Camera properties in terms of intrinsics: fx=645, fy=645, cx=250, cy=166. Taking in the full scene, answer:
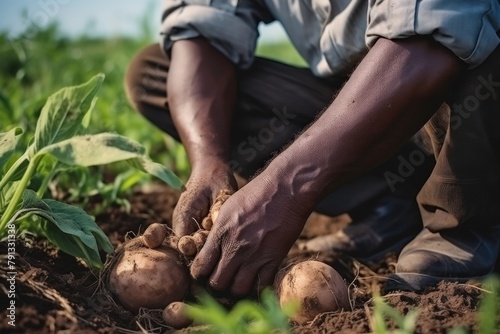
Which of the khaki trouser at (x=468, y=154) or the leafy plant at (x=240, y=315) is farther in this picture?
the khaki trouser at (x=468, y=154)

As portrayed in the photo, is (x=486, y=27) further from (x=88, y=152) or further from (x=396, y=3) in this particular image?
(x=88, y=152)

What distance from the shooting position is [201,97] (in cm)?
222

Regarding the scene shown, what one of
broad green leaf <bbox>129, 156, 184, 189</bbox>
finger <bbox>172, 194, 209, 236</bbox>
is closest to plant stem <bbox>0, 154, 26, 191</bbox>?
broad green leaf <bbox>129, 156, 184, 189</bbox>

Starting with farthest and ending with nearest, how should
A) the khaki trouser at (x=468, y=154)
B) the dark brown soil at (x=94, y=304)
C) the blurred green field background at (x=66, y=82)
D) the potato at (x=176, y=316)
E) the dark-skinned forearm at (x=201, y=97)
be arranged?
the blurred green field background at (x=66, y=82), the dark-skinned forearm at (x=201, y=97), the khaki trouser at (x=468, y=154), the potato at (x=176, y=316), the dark brown soil at (x=94, y=304)

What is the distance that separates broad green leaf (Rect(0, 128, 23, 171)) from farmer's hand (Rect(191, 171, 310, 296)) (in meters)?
0.55

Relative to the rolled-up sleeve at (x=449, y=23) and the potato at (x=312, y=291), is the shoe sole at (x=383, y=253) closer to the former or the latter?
the potato at (x=312, y=291)

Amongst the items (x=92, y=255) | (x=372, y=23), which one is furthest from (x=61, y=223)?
(x=372, y=23)

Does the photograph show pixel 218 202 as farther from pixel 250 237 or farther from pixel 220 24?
pixel 220 24

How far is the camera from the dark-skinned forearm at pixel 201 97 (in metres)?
2.06

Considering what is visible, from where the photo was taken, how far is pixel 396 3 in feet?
5.40

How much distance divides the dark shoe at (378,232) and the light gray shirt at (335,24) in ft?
1.84

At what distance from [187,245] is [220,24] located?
97 centimetres

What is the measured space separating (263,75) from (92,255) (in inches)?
42.9

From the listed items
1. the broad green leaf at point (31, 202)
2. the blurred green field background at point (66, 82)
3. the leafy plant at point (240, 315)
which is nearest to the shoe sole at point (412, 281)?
the leafy plant at point (240, 315)
